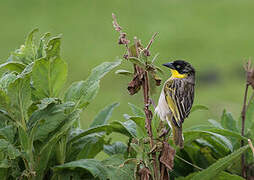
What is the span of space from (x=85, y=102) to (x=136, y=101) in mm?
5497

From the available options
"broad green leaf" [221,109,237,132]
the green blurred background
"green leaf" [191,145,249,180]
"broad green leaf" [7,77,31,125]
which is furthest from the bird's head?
the green blurred background

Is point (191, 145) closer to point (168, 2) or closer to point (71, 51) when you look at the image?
point (71, 51)

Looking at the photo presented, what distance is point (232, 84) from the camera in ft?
27.5

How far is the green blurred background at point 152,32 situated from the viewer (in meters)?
8.04

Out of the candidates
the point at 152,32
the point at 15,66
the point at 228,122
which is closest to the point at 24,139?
the point at 15,66

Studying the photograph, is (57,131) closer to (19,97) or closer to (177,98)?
(19,97)

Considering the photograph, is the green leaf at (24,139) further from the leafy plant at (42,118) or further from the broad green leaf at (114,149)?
the broad green leaf at (114,149)

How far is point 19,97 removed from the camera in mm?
1778

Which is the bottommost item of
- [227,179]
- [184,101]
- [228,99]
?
[228,99]

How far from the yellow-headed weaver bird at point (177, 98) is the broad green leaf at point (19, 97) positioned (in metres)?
0.51

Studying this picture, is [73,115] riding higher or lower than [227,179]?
higher

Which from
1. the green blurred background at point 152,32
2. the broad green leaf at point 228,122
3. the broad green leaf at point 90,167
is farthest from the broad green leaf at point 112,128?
the green blurred background at point 152,32

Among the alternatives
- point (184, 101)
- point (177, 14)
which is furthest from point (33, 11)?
point (184, 101)

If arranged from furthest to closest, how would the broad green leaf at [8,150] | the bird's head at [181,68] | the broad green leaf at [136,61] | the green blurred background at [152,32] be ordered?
the green blurred background at [152,32], the bird's head at [181,68], the broad green leaf at [8,150], the broad green leaf at [136,61]
